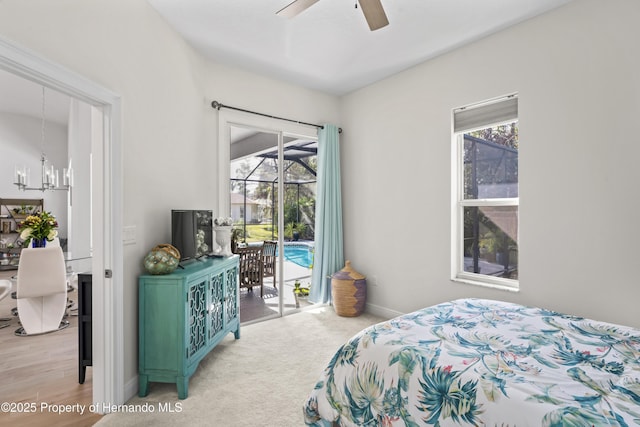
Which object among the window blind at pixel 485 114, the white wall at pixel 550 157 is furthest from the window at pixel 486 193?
the white wall at pixel 550 157

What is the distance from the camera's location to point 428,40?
2.98 m

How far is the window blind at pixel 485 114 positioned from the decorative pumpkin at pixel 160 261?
2.79m

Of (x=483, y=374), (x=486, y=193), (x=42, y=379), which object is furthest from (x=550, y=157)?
Answer: (x=42, y=379)

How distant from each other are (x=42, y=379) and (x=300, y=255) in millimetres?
2667

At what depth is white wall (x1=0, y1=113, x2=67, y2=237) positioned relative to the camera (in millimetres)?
6188

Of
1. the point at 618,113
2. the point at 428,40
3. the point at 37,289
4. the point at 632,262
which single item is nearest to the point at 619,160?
the point at 618,113

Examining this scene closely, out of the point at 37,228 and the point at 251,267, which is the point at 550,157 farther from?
the point at 37,228

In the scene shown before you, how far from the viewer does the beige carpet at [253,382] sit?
1985mm

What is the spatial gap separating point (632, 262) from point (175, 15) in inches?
148

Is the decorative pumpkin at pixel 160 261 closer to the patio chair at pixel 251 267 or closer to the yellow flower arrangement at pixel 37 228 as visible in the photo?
the patio chair at pixel 251 267

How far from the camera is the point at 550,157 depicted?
2549 millimetres

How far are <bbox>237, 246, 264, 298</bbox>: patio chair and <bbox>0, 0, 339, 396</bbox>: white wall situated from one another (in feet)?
2.51

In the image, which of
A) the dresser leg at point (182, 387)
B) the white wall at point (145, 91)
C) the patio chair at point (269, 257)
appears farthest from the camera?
the patio chair at point (269, 257)

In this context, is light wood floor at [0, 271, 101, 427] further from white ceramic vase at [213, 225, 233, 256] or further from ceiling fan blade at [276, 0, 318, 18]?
ceiling fan blade at [276, 0, 318, 18]
